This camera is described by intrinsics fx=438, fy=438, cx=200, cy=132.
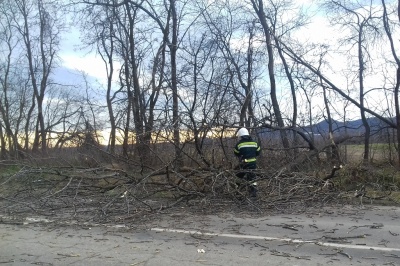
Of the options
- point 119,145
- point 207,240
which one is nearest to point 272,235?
point 207,240

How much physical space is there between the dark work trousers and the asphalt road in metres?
1.07

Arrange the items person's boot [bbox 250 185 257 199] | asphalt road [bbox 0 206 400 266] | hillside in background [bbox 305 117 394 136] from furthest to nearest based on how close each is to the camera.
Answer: hillside in background [bbox 305 117 394 136] < person's boot [bbox 250 185 257 199] < asphalt road [bbox 0 206 400 266]

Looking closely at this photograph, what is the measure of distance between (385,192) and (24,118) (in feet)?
105

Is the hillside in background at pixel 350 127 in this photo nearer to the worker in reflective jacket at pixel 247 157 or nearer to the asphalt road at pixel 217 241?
the worker in reflective jacket at pixel 247 157

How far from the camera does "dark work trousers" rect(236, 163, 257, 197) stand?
9.04m

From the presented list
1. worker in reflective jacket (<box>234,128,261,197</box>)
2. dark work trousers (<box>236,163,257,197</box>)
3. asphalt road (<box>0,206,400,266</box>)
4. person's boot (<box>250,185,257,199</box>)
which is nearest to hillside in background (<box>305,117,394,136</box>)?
worker in reflective jacket (<box>234,128,261,197</box>)

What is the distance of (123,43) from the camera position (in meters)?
21.6

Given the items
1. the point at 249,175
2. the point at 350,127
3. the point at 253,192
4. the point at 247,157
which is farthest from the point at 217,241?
the point at 350,127

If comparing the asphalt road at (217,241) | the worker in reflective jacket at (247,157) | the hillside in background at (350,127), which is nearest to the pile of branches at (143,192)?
the worker in reflective jacket at (247,157)

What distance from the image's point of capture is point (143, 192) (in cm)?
926

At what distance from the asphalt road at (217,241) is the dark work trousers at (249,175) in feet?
3.52

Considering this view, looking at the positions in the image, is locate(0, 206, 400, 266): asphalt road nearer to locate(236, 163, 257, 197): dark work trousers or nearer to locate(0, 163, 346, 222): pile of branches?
locate(0, 163, 346, 222): pile of branches

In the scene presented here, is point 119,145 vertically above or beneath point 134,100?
beneath

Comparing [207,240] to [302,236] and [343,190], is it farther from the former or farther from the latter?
[343,190]
